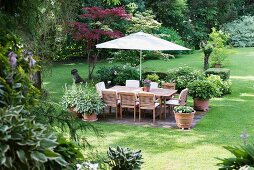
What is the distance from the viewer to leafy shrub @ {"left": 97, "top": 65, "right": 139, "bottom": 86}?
1315 centimetres

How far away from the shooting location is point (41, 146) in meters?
2.07

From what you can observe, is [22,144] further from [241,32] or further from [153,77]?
[241,32]

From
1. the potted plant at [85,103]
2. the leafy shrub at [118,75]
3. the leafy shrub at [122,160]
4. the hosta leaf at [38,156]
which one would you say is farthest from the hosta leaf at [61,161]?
the leafy shrub at [118,75]

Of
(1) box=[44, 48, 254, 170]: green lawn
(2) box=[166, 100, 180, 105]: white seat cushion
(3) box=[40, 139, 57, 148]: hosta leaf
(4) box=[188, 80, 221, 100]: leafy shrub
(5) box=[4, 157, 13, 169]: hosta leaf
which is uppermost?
(3) box=[40, 139, 57, 148]: hosta leaf

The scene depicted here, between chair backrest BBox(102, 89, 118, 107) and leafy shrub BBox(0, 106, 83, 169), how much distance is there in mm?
7360

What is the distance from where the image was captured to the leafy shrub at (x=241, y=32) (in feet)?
90.6

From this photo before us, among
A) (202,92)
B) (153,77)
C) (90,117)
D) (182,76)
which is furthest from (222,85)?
(90,117)

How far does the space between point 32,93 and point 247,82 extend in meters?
13.0

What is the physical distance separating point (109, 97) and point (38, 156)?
762cm

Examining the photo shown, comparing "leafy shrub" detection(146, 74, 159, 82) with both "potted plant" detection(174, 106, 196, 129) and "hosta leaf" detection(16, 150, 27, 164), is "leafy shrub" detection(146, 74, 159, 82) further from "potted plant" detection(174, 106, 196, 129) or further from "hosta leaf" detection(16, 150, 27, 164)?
"hosta leaf" detection(16, 150, 27, 164)

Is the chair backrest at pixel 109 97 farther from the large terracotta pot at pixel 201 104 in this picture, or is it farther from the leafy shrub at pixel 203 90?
the large terracotta pot at pixel 201 104

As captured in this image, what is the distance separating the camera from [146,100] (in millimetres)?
9234

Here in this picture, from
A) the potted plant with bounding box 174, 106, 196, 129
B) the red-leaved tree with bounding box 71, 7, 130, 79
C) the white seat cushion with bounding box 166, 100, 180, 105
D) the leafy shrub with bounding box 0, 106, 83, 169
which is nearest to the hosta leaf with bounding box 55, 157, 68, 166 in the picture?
the leafy shrub with bounding box 0, 106, 83, 169

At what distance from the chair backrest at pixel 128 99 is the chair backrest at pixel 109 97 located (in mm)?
165
